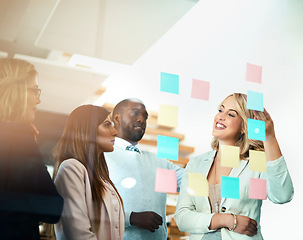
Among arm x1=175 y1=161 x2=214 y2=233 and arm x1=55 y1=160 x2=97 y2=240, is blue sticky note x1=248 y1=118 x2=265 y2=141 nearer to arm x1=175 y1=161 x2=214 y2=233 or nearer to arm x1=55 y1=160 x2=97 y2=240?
arm x1=175 y1=161 x2=214 y2=233

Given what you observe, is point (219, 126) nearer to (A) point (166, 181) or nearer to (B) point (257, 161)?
(B) point (257, 161)

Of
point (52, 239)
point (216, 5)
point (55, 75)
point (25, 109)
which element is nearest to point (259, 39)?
point (216, 5)

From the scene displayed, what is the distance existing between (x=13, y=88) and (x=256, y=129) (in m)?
1.13

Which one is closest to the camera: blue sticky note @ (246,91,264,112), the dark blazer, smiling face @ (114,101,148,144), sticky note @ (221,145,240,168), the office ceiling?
the dark blazer

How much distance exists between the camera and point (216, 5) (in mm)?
2166

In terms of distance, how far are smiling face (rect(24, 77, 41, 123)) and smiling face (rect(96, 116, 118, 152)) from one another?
252 mm

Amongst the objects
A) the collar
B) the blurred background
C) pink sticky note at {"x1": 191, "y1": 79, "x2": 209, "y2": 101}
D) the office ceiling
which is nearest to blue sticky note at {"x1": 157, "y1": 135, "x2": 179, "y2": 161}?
the blurred background

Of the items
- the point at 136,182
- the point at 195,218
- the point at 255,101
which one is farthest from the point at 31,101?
the point at 255,101

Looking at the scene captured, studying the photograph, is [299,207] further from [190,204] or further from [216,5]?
[216,5]

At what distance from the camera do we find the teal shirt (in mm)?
1609

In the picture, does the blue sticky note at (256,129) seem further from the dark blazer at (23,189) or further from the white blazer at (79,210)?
the dark blazer at (23,189)

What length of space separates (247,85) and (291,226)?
0.78 meters

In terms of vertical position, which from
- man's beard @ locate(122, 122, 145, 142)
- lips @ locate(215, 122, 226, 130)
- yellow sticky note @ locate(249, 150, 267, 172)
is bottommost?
yellow sticky note @ locate(249, 150, 267, 172)

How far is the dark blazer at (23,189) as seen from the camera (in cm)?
136
